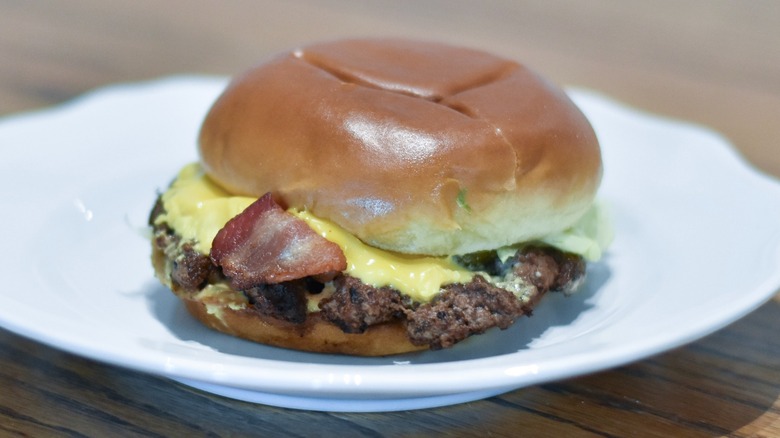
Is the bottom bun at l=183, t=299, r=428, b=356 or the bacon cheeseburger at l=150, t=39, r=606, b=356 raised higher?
the bacon cheeseburger at l=150, t=39, r=606, b=356

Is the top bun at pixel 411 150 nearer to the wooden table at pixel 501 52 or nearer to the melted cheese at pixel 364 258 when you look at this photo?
the melted cheese at pixel 364 258

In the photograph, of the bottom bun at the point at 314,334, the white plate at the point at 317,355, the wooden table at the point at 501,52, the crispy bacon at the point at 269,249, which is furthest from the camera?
the bottom bun at the point at 314,334

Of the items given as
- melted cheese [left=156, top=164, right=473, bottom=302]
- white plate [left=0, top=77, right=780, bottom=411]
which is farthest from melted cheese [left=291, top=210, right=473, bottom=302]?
white plate [left=0, top=77, right=780, bottom=411]

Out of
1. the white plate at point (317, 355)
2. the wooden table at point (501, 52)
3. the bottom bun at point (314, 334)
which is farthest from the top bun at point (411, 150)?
the wooden table at point (501, 52)

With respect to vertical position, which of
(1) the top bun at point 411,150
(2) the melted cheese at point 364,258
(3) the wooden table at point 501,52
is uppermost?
(1) the top bun at point 411,150

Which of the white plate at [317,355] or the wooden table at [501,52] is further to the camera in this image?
the wooden table at [501,52]

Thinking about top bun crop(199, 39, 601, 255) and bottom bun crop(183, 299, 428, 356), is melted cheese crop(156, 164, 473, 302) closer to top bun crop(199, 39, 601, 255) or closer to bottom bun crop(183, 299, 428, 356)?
top bun crop(199, 39, 601, 255)

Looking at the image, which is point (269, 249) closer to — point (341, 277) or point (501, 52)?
point (341, 277)

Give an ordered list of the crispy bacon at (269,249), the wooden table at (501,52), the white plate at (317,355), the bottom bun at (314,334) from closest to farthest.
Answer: the white plate at (317,355)
the wooden table at (501,52)
the crispy bacon at (269,249)
the bottom bun at (314,334)
